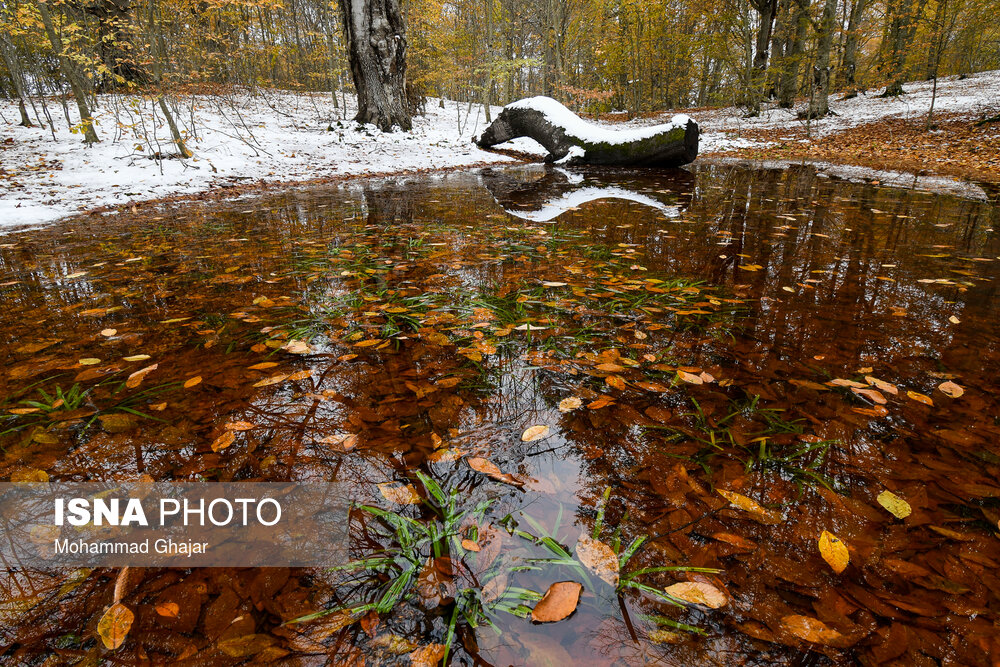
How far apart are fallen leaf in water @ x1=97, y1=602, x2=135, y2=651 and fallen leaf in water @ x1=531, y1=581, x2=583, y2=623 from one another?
2.74 feet

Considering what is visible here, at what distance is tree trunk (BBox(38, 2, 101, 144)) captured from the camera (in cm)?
823

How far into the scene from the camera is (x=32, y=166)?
7801 mm

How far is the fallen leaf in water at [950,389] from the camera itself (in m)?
1.56

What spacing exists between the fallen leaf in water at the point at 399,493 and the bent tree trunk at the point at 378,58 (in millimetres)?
12917

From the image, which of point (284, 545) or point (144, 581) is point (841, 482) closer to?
point (284, 545)

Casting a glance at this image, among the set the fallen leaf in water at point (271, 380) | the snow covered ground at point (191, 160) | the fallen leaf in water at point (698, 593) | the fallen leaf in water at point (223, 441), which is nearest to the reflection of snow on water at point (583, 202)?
the fallen leaf in water at point (271, 380)

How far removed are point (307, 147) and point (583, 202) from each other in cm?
832

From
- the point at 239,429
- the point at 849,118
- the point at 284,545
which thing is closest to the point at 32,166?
the point at 239,429

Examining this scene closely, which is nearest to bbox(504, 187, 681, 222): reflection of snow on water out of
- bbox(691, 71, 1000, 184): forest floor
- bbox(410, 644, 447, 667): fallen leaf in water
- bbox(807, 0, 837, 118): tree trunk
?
bbox(410, 644, 447, 667): fallen leaf in water

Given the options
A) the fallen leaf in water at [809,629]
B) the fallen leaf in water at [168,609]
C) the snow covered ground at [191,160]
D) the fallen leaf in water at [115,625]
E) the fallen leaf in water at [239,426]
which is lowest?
the fallen leaf in water at [809,629]

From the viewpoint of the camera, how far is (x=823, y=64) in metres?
13.7

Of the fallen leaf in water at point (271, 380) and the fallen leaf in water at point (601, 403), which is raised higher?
the fallen leaf in water at point (271, 380)

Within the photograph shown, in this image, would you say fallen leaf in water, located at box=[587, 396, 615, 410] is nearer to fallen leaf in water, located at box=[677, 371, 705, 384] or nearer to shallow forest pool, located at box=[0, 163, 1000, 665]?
shallow forest pool, located at box=[0, 163, 1000, 665]

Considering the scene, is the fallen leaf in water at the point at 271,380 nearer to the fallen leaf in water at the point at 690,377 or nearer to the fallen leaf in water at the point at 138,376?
the fallen leaf in water at the point at 138,376
